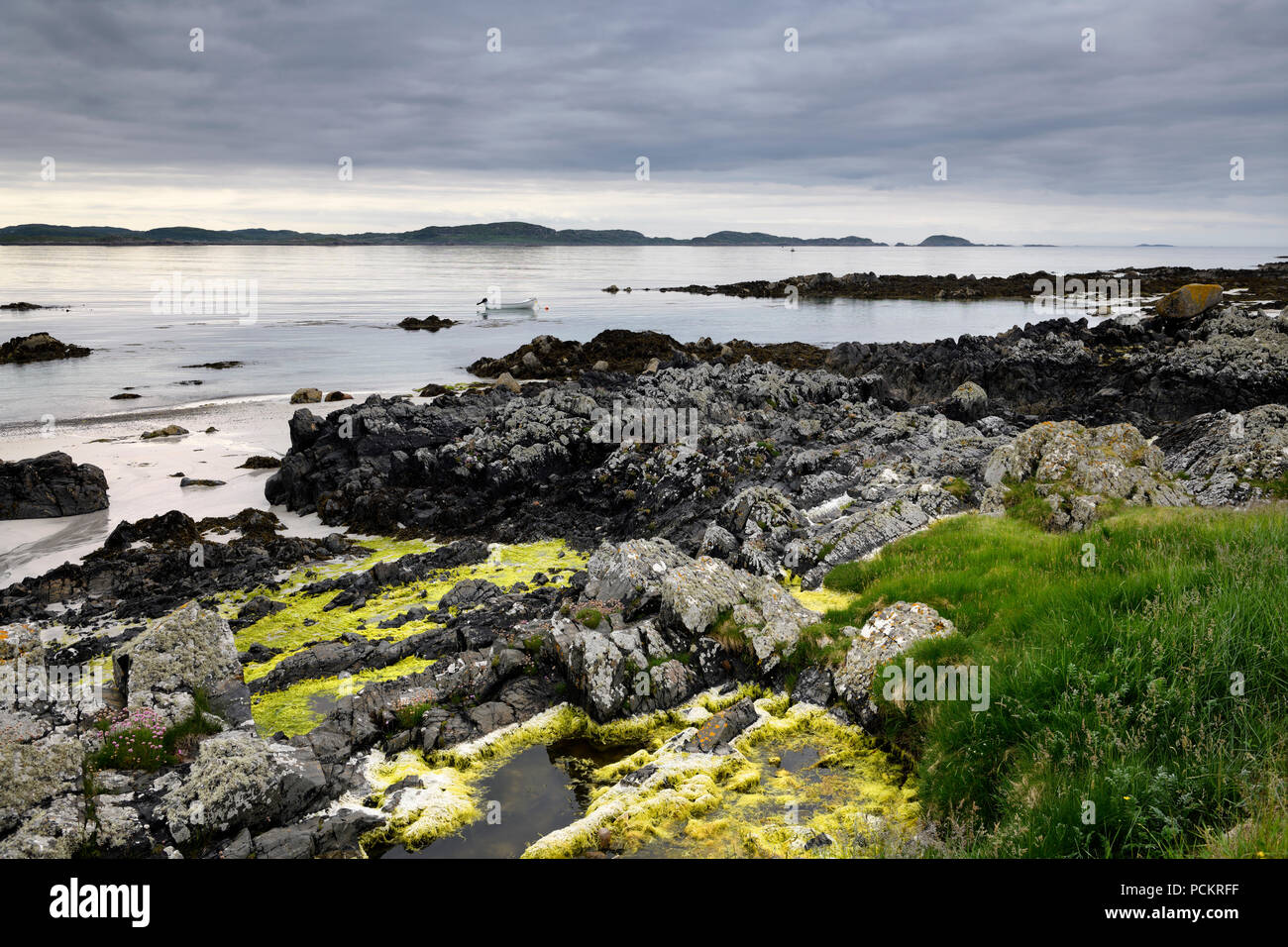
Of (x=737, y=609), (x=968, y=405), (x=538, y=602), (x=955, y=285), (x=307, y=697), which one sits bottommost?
(x=307, y=697)

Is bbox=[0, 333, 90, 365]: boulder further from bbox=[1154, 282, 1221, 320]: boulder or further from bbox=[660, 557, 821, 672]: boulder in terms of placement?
bbox=[1154, 282, 1221, 320]: boulder

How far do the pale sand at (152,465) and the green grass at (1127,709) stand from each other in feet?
67.5

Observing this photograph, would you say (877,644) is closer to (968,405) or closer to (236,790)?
(236,790)

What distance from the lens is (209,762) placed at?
955cm

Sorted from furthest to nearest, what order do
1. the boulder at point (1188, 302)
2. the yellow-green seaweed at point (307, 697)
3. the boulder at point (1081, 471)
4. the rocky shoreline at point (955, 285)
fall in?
the rocky shoreline at point (955, 285) → the boulder at point (1188, 302) → the boulder at point (1081, 471) → the yellow-green seaweed at point (307, 697)

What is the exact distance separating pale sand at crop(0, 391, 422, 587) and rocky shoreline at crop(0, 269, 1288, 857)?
1.59 metres

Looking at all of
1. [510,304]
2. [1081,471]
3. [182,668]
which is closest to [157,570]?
[182,668]

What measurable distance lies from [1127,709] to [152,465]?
1365 inches

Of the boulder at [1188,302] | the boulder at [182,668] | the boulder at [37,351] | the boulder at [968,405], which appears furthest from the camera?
the boulder at [37,351]

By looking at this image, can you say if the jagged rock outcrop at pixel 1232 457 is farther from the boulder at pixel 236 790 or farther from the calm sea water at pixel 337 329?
the calm sea water at pixel 337 329

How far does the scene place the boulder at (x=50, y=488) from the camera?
24.2 m

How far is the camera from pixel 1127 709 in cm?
700

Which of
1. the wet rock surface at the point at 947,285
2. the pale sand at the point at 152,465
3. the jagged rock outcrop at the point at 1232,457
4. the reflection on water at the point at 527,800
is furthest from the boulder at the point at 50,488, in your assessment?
the wet rock surface at the point at 947,285

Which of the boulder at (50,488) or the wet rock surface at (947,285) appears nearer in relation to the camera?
the boulder at (50,488)
